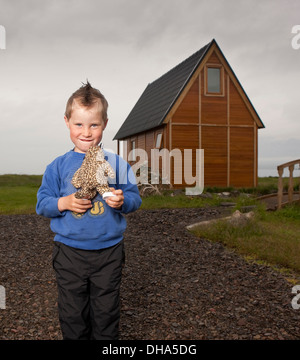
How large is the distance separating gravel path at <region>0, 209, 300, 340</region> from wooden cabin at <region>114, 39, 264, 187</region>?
10751mm

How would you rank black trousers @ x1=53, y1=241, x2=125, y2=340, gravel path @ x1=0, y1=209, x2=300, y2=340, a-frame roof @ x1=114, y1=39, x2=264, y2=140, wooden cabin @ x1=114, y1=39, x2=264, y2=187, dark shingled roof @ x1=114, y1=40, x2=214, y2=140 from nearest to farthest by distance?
black trousers @ x1=53, y1=241, x2=125, y2=340, gravel path @ x1=0, y1=209, x2=300, y2=340, wooden cabin @ x1=114, y1=39, x2=264, y2=187, a-frame roof @ x1=114, y1=39, x2=264, y2=140, dark shingled roof @ x1=114, y1=40, x2=214, y2=140

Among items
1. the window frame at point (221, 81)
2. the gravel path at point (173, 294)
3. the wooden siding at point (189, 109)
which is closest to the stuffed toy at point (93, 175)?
the gravel path at point (173, 294)

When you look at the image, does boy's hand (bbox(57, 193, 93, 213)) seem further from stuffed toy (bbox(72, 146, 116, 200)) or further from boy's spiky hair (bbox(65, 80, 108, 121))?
boy's spiky hair (bbox(65, 80, 108, 121))

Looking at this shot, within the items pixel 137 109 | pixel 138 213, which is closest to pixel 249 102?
pixel 137 109

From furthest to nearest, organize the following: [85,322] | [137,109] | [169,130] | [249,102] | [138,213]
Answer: [137,109] → [249,102] → [169,130] → [138,213] → [85,322]

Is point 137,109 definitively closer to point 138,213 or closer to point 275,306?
point 138,213

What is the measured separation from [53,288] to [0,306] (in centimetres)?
73

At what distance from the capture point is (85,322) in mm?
2936

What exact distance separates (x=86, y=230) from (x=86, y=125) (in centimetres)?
73

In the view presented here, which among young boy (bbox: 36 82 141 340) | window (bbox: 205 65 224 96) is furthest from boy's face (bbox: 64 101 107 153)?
window (bbox: 205 65 224 96)

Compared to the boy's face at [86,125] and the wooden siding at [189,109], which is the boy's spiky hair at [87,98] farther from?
the wooden siding at [189,109]

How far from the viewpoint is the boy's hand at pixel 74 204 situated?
105 inches

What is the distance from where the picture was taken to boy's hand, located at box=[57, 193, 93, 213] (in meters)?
2.67
